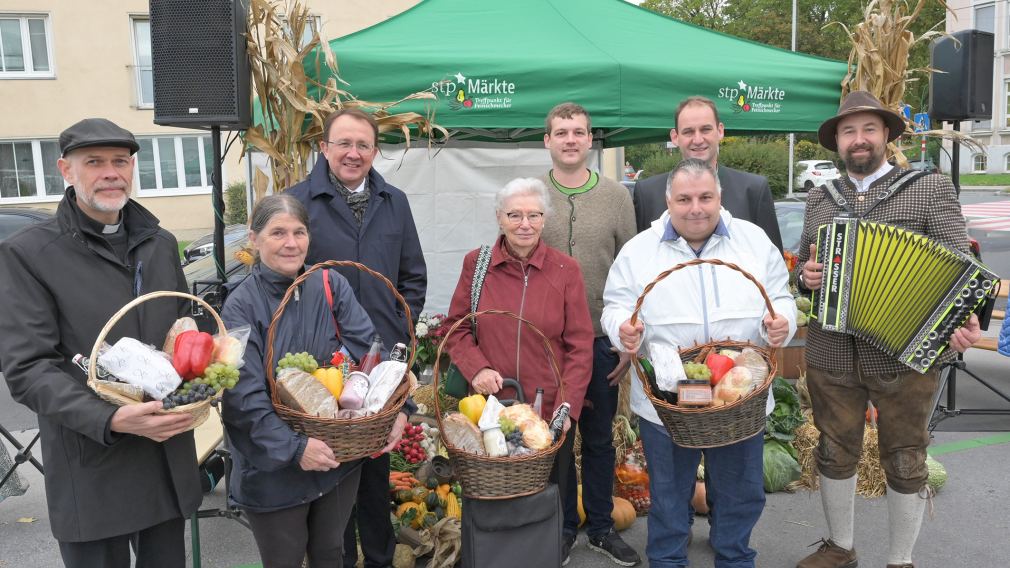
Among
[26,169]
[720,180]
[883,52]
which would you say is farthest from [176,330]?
[26,169]

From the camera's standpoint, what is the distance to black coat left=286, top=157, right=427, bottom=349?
329 centimetres

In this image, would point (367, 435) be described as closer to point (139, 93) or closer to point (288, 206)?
point (288, 206)

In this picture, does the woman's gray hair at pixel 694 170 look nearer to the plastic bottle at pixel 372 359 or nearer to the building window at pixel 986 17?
the plastic bottle at pixel 372 359

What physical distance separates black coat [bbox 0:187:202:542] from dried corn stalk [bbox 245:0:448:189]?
2120 mm

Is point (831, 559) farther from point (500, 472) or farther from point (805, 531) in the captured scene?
point (500, 472)

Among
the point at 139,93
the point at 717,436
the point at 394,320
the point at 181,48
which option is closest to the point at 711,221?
the point at 717,436

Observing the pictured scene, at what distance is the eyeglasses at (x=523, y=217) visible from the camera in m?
3.21

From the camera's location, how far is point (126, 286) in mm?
2469

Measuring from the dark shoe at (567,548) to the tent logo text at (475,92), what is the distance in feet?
9.18

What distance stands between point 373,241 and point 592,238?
108cm

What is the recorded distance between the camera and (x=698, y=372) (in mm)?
2674

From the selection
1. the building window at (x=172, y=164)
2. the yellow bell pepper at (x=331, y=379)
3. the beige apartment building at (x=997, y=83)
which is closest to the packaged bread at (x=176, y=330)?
the yellow bell pepper at (x=331, y=379)

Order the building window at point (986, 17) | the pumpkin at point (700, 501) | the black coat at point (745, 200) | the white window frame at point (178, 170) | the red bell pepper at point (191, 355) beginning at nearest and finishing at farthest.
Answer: the red bell pepper at point (191, 355) < the black coat at point (745, 200) < the pumpkin at point (700, 501) < the white window frame at point (178, 170) < the building window at point (986, 17)

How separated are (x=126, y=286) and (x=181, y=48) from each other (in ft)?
7.09
